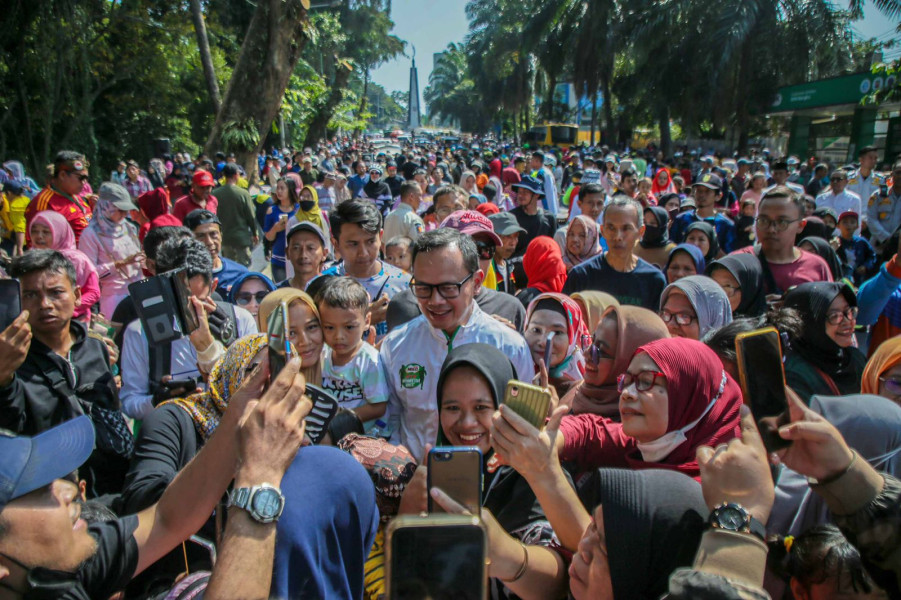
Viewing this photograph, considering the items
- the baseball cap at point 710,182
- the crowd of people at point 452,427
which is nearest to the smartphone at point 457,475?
the crowd of people at point 452,427

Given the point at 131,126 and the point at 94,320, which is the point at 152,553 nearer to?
the point at 94,320

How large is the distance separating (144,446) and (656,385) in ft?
5.91

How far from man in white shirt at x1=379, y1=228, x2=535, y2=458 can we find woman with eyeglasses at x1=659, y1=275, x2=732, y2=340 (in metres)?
0.99

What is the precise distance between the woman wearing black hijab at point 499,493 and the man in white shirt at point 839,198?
7844 millimetres

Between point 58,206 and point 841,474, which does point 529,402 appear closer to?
point 841,474

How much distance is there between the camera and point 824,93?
2458 centimetres

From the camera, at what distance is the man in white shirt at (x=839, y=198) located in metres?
8.30

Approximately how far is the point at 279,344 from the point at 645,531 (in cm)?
99

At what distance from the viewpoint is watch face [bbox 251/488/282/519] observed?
1.38 m

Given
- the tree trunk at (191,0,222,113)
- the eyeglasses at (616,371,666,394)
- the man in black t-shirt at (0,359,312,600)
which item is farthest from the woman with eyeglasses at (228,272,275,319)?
the tree trunk at (191,0,222,113)

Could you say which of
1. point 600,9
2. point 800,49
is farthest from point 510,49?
point 800,49

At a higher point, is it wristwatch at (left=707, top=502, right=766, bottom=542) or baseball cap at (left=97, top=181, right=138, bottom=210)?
baseball cap at (left=97, top=181, right=138, bottom=210)

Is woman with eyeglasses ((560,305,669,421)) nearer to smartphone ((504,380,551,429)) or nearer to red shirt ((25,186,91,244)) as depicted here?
smartphone ((504,380,551,429))

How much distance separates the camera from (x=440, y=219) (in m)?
6.88
